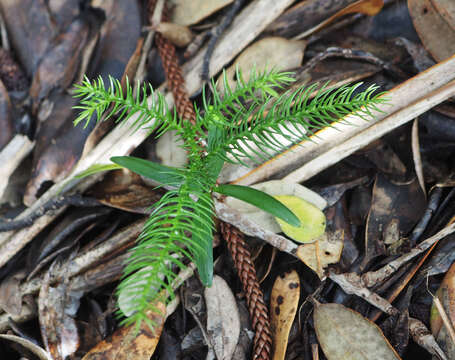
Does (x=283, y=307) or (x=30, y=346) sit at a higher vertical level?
(x=30, y=346)

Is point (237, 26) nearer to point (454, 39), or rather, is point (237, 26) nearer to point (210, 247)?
point (454, 39)

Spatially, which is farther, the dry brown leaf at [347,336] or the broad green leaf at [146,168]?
the broad green leaf at [146,168]

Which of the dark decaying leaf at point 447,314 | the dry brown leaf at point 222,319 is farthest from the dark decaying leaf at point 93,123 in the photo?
the dark decaying leaf at point 447,314

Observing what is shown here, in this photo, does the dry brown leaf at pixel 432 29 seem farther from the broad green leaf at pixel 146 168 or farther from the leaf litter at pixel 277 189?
the broad green leaf at pixel 146 168

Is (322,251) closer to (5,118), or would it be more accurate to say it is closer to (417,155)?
(417,155)

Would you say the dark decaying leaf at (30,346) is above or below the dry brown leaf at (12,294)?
below

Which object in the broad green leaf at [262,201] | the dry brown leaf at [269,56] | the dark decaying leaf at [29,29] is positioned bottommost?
the broad green leaf at [262,201]

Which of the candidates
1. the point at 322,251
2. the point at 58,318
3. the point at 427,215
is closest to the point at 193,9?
the point at 322,251
